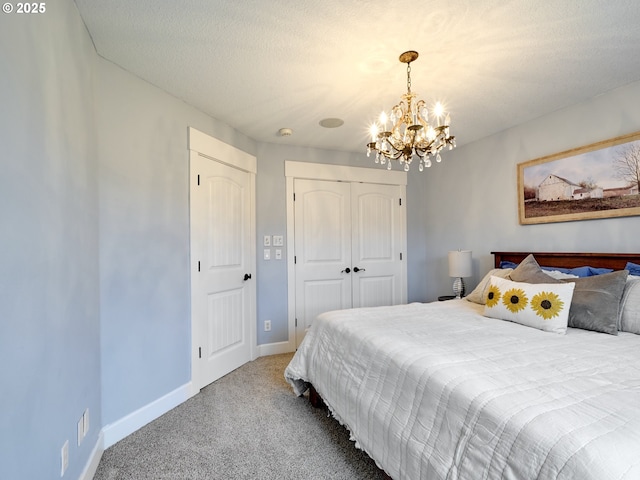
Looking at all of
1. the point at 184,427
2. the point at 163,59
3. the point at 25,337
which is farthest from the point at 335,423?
the point at 163,59

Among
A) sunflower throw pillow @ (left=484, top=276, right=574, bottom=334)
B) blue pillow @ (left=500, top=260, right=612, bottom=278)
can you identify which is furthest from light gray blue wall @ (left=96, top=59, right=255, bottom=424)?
blue pillow @ (left=500, top=260, right=612, bottom=278)

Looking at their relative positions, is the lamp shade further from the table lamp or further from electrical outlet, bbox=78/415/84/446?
electrical outlet, bbox=78/415/84/446

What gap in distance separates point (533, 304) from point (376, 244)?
2121 mm

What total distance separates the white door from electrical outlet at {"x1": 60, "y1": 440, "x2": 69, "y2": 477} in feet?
3.91

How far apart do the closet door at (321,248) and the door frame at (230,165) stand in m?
0.52

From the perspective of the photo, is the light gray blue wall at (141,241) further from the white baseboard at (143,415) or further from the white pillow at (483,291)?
the white pillow at (483,291)

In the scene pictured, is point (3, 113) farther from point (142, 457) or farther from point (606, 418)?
point (606, 418)

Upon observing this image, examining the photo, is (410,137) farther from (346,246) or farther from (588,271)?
(346,246)

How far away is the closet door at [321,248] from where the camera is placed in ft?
11.7

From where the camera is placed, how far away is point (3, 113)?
3.10ft

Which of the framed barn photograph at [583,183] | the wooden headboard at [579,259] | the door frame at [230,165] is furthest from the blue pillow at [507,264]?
Result: the door frame at [230,165]

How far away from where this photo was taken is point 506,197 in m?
3.07

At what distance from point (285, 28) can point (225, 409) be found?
253 centimetres

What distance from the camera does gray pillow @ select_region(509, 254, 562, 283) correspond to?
81.9 inches
